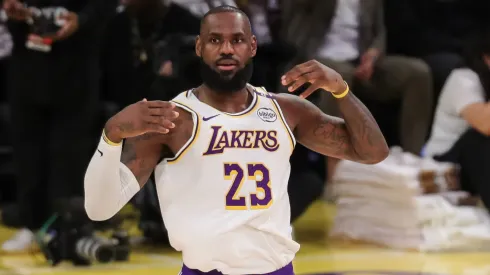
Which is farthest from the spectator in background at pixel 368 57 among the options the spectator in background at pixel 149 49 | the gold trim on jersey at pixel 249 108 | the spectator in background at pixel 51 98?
the gold trim on jersey at pixel 249 108

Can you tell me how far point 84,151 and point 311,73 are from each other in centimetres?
338

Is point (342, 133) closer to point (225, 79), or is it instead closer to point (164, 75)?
point (225, 79)

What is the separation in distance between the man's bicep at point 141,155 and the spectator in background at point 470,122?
146 inches

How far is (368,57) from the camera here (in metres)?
7.71

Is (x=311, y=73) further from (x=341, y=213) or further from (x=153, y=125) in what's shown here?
(x=341, y=213)

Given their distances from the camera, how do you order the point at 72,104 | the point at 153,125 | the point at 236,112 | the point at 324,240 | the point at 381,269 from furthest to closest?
the point at 324,240
the point at 72,104
the point at 381,269
the point at 236,112
the point at 153,125

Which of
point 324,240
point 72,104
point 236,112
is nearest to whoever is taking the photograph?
point 236,112

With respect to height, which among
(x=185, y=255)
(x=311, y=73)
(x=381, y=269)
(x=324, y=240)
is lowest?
(x=324, y=240)

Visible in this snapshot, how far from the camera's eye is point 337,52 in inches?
308

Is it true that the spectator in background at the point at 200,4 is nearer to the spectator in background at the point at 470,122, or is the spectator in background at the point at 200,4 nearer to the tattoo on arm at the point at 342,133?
the spectator in background at the point at 470,122

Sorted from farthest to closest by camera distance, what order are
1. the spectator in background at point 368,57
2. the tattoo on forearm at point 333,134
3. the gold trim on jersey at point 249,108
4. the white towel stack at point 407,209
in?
1. the spectator in background at point 368,57
2. the white towel stack at point 407,209
3. the tattoo on forearm at point 333,134
4. the gold trim on jersey at point 249,108

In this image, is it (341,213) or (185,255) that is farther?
(341,213)

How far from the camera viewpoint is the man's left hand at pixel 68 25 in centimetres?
636

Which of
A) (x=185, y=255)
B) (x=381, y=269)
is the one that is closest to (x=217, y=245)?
(x=185, y=255)
